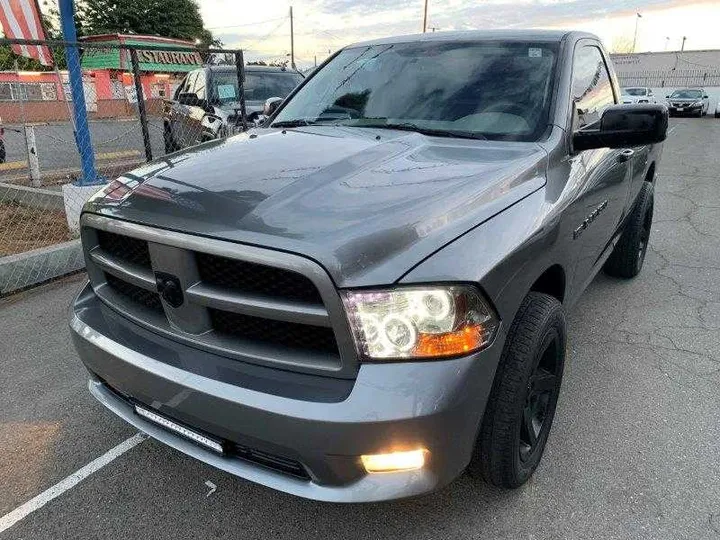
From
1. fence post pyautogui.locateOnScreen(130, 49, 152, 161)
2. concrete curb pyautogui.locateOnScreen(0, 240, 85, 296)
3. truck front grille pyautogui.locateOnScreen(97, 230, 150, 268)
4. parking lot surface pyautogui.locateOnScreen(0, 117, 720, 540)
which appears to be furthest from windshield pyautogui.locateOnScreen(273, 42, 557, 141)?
fence post pyautogui.locateOnScreen(130, 49, 152, 161)

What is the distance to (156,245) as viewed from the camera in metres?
1.98

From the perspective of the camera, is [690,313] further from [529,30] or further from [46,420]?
[46,420]

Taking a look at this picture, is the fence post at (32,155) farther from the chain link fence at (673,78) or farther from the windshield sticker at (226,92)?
the chain link fence at (673,78)

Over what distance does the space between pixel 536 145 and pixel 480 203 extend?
72 centimetres

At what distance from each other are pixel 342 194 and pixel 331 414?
0.77 meters

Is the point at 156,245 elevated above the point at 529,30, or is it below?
below

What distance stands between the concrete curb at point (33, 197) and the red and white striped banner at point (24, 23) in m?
1.48

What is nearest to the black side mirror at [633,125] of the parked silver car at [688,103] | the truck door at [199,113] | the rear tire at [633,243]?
the rear tire at [633,243]

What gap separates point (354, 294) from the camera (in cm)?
170

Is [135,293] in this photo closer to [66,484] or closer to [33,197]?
[66,484]

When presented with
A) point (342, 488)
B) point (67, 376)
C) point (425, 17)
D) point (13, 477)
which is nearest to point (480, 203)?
point (342, 488)

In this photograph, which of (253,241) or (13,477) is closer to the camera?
(253,241)

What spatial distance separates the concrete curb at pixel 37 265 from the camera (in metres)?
4.71

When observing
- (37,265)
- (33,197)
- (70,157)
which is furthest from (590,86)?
(70,157)
